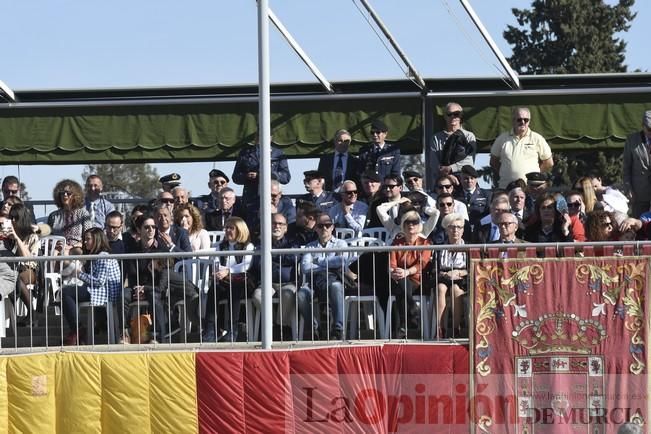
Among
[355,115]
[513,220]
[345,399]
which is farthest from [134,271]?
[355,115]

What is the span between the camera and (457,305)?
49.1 ft

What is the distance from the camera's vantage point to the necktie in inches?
727

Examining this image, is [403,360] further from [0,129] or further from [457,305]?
[0,129]

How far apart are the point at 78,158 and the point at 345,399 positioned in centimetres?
686

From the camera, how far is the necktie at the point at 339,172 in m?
18.5

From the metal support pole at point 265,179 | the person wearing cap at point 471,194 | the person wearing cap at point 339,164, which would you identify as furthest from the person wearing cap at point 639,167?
the metal support pole at point 265,179

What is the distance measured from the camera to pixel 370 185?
1752 cm

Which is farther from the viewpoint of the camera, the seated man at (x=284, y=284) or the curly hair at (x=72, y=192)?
the curly hair at (x=72, y=192)

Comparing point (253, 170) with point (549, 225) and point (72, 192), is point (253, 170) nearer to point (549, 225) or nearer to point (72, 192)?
point (72, 192)

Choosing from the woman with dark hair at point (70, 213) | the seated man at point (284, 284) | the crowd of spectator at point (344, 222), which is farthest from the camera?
the woman with dark hair at point (70, 213)

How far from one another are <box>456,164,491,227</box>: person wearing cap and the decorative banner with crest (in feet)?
8.10

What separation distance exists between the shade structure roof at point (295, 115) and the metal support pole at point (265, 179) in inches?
174

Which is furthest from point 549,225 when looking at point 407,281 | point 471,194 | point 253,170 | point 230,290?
point 253,170

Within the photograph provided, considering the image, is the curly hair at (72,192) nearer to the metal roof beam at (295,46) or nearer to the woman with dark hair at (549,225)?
the metal roof beam at (295,46)
